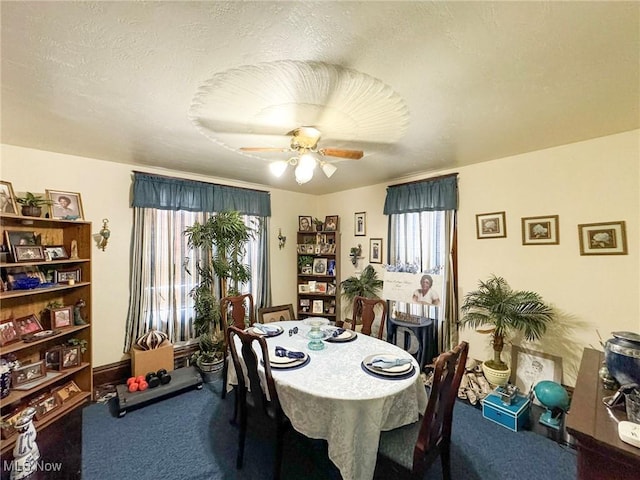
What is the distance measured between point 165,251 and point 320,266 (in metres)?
2.21

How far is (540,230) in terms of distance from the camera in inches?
104

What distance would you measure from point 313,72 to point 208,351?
3.17 metres

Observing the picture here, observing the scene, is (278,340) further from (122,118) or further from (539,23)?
(539,23)

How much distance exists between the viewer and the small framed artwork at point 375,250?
13.1ft

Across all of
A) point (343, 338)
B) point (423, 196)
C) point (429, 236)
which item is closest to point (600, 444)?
point (343, 338)

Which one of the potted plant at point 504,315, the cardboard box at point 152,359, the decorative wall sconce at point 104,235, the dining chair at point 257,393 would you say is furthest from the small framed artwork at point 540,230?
the decorative wall sconce at point 104,235

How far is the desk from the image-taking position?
3102 mm

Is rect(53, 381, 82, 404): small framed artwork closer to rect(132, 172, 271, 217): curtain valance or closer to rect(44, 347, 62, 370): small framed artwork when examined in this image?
rect(44, 347, 62, 370): small framed artwork

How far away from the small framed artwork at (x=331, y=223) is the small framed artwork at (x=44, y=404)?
3594 mm

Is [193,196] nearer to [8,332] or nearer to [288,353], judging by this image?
[8,332]

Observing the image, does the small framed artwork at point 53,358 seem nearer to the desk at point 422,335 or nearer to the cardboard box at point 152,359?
the cardboard box at point 152,359

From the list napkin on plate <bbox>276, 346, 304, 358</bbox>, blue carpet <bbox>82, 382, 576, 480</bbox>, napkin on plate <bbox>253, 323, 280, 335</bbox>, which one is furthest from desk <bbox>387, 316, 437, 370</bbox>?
napkin on plate <bbox>276, 346, 304, 358</bbox>

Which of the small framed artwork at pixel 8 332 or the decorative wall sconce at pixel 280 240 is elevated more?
the decorative wall sconce at pixel 280 240

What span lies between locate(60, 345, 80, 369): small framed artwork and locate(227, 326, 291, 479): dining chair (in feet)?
5.72
